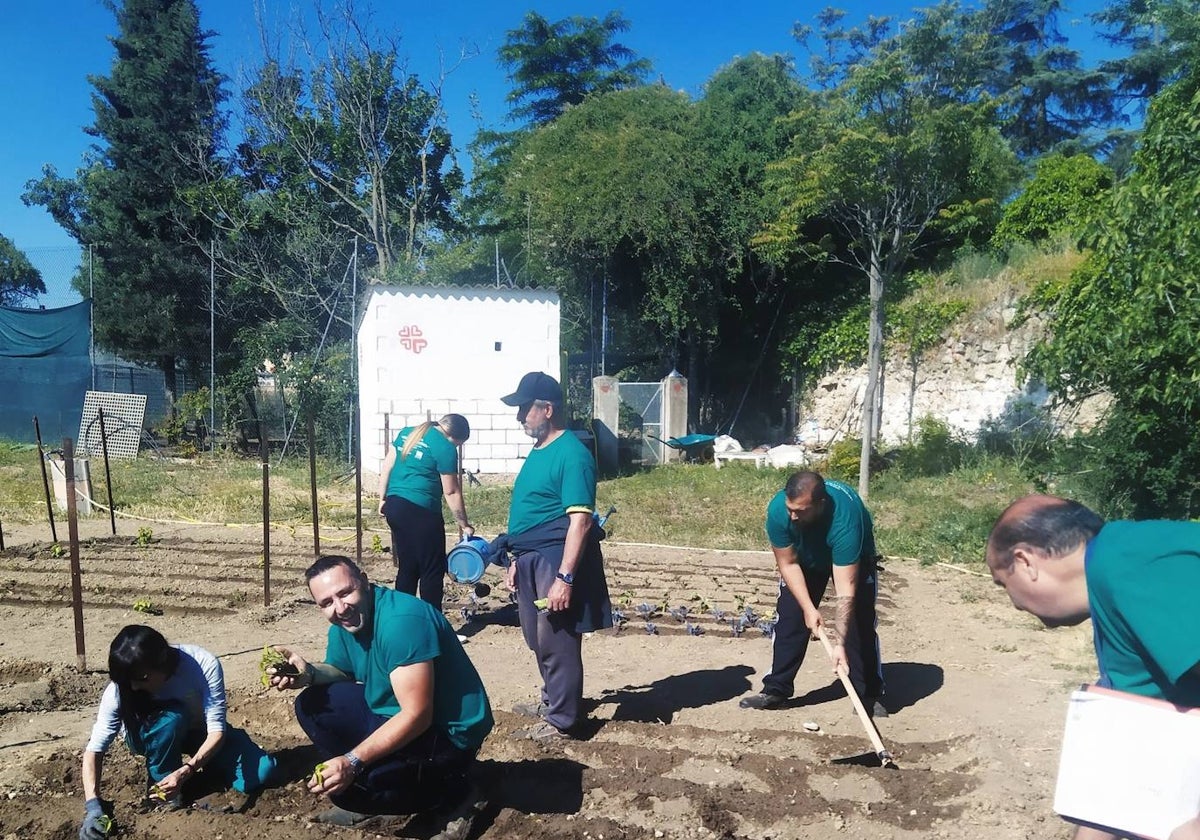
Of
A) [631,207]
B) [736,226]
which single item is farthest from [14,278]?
[736,226]

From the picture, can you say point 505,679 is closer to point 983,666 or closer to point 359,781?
point 359,781

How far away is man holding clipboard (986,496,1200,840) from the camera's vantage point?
194cm

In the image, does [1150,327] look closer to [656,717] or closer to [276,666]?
[656,717]

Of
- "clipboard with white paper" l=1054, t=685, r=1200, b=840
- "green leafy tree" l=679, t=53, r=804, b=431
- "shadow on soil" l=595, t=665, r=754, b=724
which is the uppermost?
"green leafy tree" l=679, t=53, r=804, b=431

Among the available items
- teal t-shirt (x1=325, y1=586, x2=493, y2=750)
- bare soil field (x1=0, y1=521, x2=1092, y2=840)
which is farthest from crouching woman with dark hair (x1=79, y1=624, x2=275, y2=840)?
teal t-shirt (x1=325, y1=586, x2=493, y2=750)

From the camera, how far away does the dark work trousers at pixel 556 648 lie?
4246 millimetres

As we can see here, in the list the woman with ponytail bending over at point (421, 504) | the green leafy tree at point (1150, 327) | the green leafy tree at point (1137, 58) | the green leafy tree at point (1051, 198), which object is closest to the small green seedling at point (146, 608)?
the woman with ponytail bending over at point (421, 504)

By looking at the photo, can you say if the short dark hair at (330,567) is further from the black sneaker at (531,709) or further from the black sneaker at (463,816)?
the black sneaker at (531,709)

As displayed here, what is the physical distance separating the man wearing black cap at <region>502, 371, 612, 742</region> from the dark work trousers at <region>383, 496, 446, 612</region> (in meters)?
1.24

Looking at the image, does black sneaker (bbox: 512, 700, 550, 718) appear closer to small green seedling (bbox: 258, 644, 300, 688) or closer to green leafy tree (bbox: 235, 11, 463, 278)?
small green seedling (bbox: 258, 644, 300, 688)

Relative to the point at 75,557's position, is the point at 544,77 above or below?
above

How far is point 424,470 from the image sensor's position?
5.57 meters

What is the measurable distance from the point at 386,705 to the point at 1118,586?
2.37m

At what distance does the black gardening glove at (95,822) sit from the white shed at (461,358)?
10144mm
